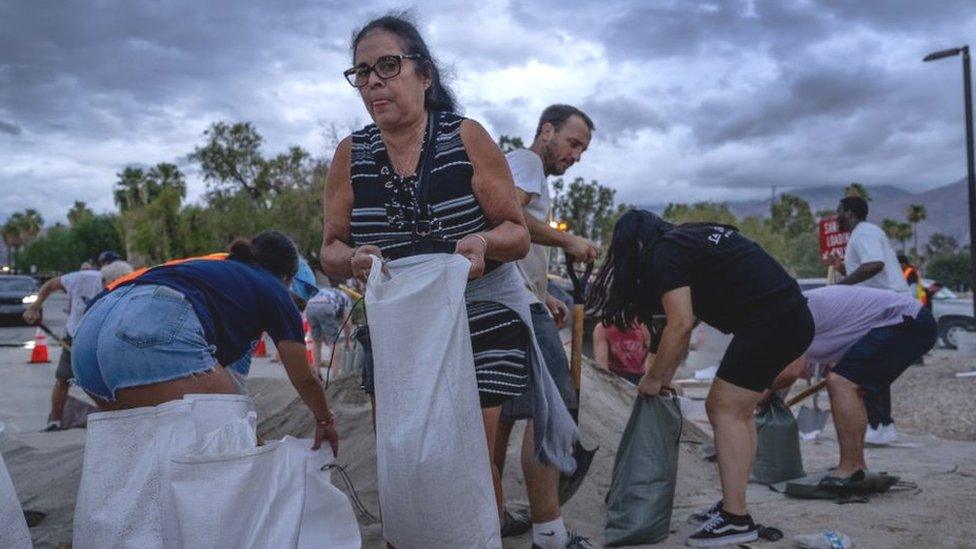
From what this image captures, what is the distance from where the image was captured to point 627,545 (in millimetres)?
3795

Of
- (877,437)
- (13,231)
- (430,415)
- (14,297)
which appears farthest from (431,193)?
(13,231)

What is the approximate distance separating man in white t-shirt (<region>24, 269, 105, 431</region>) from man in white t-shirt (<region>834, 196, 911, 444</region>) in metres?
6.20

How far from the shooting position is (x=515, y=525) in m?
3.77

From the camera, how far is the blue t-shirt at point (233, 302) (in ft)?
9.52

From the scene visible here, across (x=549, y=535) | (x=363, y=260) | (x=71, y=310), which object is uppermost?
(x=363, y=260)

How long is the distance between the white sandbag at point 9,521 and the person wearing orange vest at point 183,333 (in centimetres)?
39

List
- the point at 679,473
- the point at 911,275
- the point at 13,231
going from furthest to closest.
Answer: the point at 13,231
the point at 911,275
the point at 679,473

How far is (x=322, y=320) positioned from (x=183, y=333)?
8.77 meters

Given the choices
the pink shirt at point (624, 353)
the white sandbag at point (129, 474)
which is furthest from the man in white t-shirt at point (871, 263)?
the white sandbag at point (129, 474)

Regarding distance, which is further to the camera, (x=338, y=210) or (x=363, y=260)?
(x=338, y=210)

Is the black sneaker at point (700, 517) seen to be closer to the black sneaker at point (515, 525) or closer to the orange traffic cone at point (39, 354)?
the black sneaker at point (515, 525)

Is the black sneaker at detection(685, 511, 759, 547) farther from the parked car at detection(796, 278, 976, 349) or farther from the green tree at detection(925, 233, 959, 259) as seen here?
the green tree at detection(925, 233, 959, 259)

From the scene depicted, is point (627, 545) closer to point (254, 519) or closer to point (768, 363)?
point (768, 363)

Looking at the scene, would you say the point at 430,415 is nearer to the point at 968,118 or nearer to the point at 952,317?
the point at 968,118
